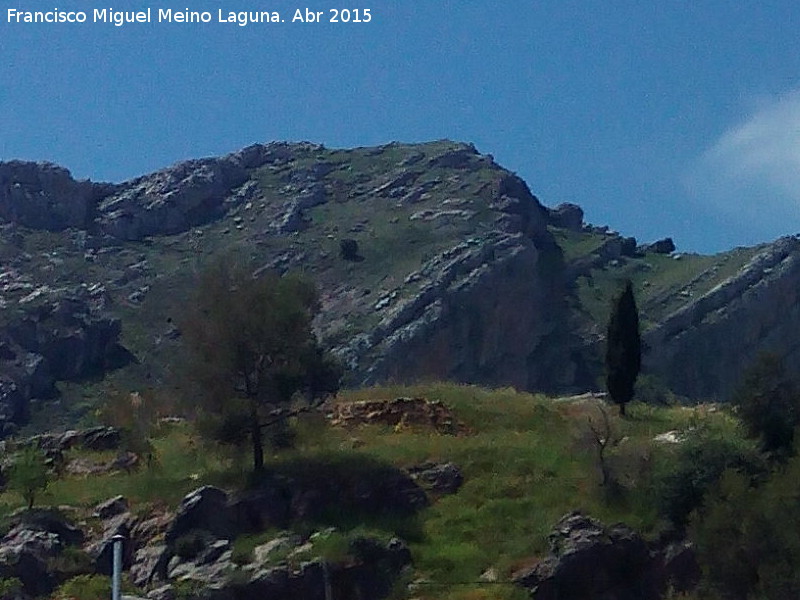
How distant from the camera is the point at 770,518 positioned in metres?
27.9

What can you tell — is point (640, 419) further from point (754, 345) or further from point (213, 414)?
point (754, 345)

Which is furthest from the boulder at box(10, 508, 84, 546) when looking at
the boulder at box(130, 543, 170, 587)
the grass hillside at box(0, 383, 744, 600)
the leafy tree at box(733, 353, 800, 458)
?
the leafy tree at box(733, 353, 800, 458)

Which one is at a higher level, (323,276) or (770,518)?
(323,276)

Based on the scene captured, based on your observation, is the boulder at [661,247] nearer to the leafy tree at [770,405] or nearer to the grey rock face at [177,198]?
the grey rock face at [177,198]

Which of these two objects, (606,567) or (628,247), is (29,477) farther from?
(628,247)

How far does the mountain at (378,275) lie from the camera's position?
8344 centimetres

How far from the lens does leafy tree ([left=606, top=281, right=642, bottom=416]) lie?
148ft

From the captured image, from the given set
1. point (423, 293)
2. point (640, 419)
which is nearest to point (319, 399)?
point (640, 419)

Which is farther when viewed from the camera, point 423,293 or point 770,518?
point 423,293

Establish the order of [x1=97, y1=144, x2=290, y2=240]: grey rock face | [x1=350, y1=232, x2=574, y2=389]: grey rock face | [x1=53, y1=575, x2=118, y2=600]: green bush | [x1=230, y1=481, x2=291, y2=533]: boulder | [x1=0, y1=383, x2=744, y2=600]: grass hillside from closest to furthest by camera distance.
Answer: [x1=53, y1=575, x2=118, y2=600]: green bush
[x1=0, y1=383, x2=744, y2=600]: grass hillside
[x1=230, y1=481, x2=291, y2=533]: boulder
[x1=350, y1=232, x2=574, y2=389]: grey rock face
[x1=97, y1=144, x2=290, y2=240]: grey rock face

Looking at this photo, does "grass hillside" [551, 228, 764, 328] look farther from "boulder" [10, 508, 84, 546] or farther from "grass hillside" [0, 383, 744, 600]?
"boulder" [10, 508, 84, 546]

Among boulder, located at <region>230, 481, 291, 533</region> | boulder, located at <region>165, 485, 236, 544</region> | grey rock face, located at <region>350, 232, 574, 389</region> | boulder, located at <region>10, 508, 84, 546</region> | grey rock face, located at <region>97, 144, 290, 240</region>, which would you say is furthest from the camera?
grey rock face, located at <region>97, 144, 290, 240</region>

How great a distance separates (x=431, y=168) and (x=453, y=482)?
251 ft

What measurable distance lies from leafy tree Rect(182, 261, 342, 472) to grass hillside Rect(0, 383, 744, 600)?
1.24 meters
